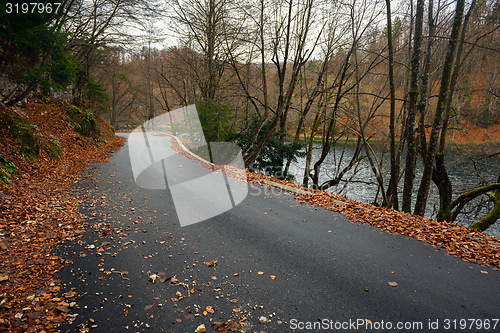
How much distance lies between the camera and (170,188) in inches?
310

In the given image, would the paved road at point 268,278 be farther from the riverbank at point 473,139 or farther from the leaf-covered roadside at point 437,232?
the riverbank at point 473,139

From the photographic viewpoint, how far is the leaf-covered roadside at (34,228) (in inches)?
108

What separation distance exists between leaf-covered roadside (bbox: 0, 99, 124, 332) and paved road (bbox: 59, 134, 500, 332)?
0.24m

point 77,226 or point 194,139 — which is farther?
point 194,139

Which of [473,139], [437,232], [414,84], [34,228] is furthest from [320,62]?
[473,139]

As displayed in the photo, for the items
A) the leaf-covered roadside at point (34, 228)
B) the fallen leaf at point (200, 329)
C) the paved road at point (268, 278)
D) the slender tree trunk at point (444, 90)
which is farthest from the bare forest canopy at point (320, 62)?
the fallen leaf at point (200, 329)

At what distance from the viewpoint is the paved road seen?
2859 millimetres

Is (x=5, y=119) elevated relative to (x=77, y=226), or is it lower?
elevated

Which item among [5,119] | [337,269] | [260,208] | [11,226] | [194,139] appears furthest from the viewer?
[194,139]

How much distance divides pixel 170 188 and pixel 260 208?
3.10 meters

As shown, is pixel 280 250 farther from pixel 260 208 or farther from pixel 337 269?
pixel 260 208

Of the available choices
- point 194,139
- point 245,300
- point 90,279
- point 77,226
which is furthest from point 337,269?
point 194,139

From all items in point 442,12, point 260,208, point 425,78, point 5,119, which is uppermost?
point 442,12

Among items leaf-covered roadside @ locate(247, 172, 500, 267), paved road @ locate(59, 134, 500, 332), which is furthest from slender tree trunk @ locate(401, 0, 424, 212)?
paved road @ locate(59, 134, 500, 332)
